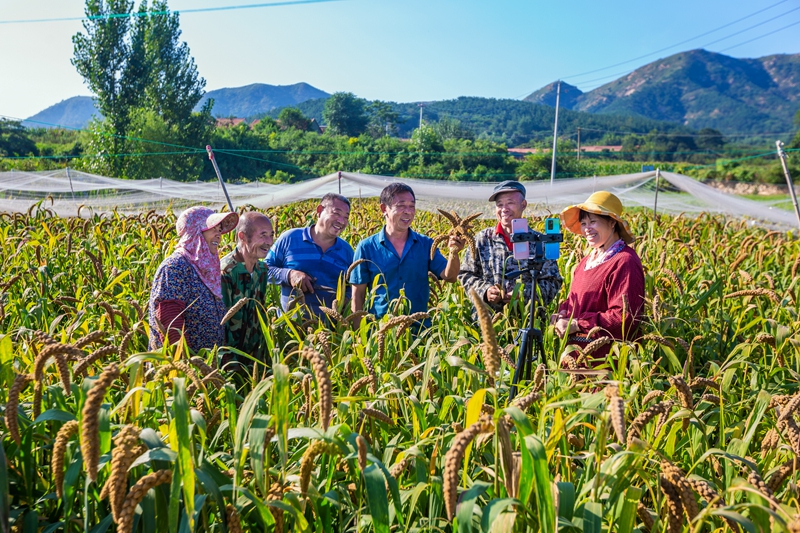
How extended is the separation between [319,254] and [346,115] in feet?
278

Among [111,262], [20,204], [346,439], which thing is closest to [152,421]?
[346,439]

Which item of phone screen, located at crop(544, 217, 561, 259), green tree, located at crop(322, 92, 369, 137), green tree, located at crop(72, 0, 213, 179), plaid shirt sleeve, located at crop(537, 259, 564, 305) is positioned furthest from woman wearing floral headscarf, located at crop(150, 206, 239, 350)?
green tree, located at crop(322, 92, 369, 137)

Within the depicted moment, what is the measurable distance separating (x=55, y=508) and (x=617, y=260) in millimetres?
2423

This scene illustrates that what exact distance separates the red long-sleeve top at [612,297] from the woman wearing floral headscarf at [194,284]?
168 cm

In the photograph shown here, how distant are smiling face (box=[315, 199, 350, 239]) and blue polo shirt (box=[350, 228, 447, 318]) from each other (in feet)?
0.83

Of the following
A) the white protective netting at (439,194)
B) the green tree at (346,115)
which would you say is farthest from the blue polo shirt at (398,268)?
the green tree at (346,115)

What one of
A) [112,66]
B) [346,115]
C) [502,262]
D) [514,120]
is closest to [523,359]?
[502,262]

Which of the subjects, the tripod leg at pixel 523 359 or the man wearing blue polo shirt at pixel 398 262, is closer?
the tripod leg at pixel 523 359

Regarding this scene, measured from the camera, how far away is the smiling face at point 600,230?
9.86ft

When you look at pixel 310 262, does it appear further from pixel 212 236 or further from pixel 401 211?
pixel 212 236

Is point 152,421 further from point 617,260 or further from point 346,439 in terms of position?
point 617,260

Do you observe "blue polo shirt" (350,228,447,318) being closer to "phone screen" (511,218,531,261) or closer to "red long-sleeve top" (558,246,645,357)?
"red long-sleeve top" (558,246,645,357)

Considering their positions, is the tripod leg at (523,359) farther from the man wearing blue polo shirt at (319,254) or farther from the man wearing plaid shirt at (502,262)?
the man wearing blue polo shirt at (319,254)

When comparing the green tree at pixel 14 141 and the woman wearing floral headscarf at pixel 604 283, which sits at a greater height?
the green tree at pixel 14 141
